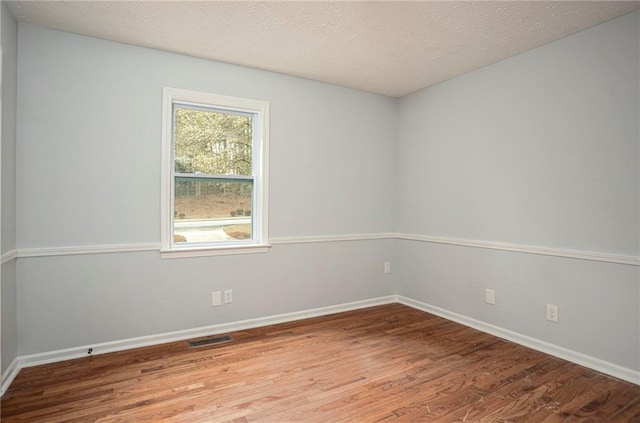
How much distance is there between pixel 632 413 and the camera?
2.05 metres

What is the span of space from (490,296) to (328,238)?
5.54 feet

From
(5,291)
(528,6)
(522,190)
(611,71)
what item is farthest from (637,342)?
(5,291)

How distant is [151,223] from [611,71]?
12.2ft

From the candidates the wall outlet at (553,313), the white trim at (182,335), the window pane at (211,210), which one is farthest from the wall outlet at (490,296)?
the window pane at (211,210)

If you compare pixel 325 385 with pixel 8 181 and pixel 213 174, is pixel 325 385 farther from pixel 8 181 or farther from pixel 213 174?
pixel 8 181

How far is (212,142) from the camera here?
3318 mm

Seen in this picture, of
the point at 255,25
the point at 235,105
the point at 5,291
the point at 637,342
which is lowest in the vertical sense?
the point at 637,342

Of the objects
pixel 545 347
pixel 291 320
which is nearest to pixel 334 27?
pixel 291 320

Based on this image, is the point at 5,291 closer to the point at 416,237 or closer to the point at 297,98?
the point at 297,98

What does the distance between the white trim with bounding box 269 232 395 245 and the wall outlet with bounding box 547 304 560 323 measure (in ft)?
6.05

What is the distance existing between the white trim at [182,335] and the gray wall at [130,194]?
2.0 inches

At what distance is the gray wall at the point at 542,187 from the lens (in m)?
2.47

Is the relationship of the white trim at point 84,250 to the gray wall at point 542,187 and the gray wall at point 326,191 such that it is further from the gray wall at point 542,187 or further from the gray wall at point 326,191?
the gray wall at point 542,187

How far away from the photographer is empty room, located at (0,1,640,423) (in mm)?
2318
